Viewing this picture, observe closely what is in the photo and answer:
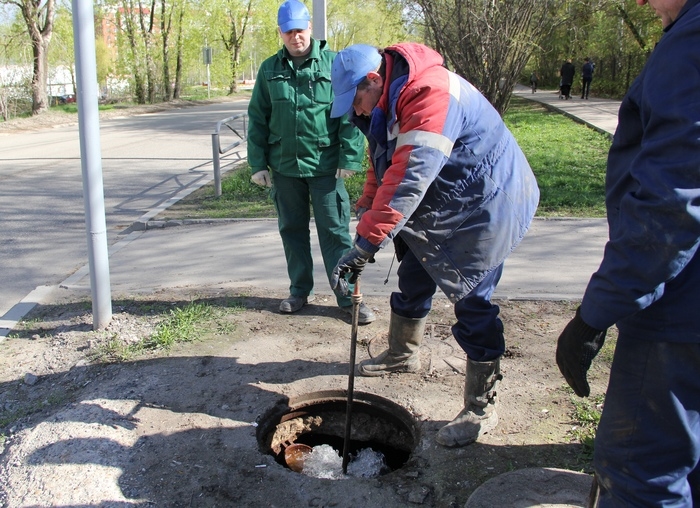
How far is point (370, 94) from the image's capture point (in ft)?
9.45

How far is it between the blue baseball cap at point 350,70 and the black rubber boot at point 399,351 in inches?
54.5

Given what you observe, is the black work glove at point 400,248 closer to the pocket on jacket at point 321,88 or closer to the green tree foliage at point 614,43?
the pocket on jacket at point 321,88

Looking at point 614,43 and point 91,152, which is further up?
point 614,43

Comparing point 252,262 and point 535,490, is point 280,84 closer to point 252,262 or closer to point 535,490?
point 252,262

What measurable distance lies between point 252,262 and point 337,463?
111 inches

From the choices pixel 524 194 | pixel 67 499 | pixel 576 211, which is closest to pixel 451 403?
pixel 524 194

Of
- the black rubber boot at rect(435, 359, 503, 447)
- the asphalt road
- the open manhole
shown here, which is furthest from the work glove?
the asphalt road

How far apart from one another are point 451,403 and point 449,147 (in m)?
1.50

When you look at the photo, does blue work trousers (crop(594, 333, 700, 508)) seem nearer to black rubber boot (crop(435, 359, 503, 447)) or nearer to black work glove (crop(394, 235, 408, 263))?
black rubber boot (crop(435, 359, 503, 447))

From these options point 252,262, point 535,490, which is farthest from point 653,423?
point 252,262

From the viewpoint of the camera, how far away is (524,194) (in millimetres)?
3002

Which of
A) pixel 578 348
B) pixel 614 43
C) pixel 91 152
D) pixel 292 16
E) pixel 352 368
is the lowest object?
pixel 352 368

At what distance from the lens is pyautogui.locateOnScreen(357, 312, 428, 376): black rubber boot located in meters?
3.74

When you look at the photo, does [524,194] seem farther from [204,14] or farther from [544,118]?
[204,14]
